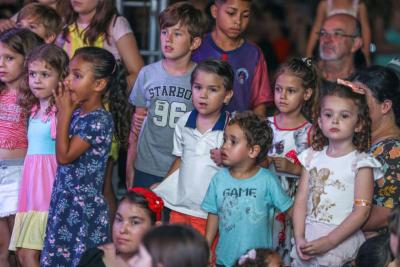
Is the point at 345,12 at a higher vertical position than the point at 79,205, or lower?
higher

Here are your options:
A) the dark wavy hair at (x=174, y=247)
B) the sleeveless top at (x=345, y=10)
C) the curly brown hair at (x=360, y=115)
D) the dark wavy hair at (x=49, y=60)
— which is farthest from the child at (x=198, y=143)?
the sleeveless top at (x=345, y=10)

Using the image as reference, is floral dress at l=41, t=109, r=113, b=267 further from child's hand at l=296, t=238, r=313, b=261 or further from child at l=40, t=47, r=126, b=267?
child's hand at l=296, t=238, r=313, b=261

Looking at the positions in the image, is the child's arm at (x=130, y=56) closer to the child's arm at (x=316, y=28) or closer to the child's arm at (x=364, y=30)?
the child's arm at (x=316, y=28)

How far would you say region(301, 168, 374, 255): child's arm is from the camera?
605 cm

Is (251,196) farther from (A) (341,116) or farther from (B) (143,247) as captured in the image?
(B) (143,247)

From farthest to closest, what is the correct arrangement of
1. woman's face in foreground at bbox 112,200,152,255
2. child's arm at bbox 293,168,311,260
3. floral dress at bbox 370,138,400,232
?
1. floral dress at bbox 370,138,400,232
2. child's arm at bbox 293,168,311,260
3. woman's face in foreground at bbox 112,200,152,255

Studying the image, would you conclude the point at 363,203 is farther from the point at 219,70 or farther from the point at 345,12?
the point at 345,12

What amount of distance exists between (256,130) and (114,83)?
108cm

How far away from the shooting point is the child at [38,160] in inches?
266

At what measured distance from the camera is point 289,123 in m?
6.80

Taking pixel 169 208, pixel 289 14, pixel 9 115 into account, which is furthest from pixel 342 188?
pixel 289 14

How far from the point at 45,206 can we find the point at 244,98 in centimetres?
153

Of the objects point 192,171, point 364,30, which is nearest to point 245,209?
point 192,171

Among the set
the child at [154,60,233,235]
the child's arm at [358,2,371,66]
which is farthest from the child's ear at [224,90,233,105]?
the child's arm at [358,2,371,66]
